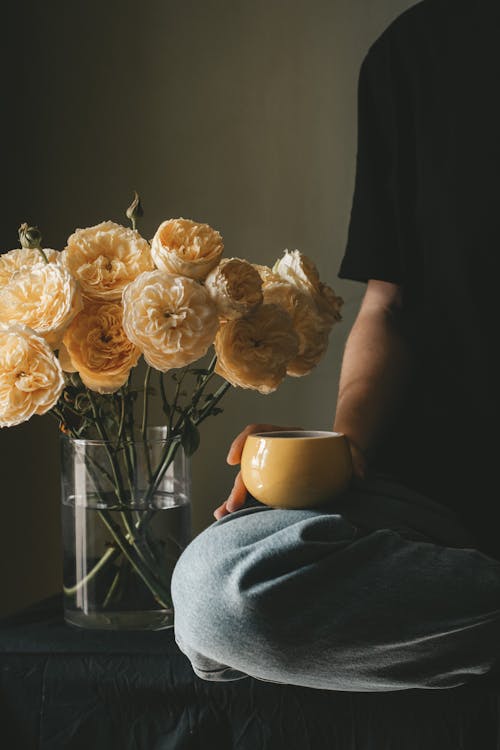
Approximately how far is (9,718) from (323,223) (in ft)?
3.70

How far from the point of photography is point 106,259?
2.92 feet

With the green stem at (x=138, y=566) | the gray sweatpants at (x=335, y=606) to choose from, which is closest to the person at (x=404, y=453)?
the gray sweatpants at (x=335, y=606)

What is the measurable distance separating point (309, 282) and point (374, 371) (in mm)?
275

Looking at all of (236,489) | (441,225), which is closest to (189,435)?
(236,489)

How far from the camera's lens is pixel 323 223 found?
5.72 ft

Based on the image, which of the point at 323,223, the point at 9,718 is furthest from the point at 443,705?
the point at 323,223

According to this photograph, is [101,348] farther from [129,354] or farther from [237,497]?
[237,497]

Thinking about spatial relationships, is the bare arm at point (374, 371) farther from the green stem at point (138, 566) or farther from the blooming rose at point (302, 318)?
the green stem at point (138, 566)

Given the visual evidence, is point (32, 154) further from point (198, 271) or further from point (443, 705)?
point (443, 705)

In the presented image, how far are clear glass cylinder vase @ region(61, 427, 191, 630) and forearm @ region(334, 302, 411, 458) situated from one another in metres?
0.25

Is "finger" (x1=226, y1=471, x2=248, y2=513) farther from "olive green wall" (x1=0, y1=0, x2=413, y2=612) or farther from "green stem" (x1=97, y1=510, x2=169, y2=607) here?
"olive green wall" (x1=0, y1=0, x2=413, y2=612)

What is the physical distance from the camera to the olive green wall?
174cm

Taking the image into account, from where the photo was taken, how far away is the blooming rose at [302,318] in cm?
94

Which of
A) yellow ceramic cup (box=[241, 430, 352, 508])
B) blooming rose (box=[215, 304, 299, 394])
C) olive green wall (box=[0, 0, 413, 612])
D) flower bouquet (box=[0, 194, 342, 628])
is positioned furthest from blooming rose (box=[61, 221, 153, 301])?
olive green wall (box=[0, 0, 413, 612])
